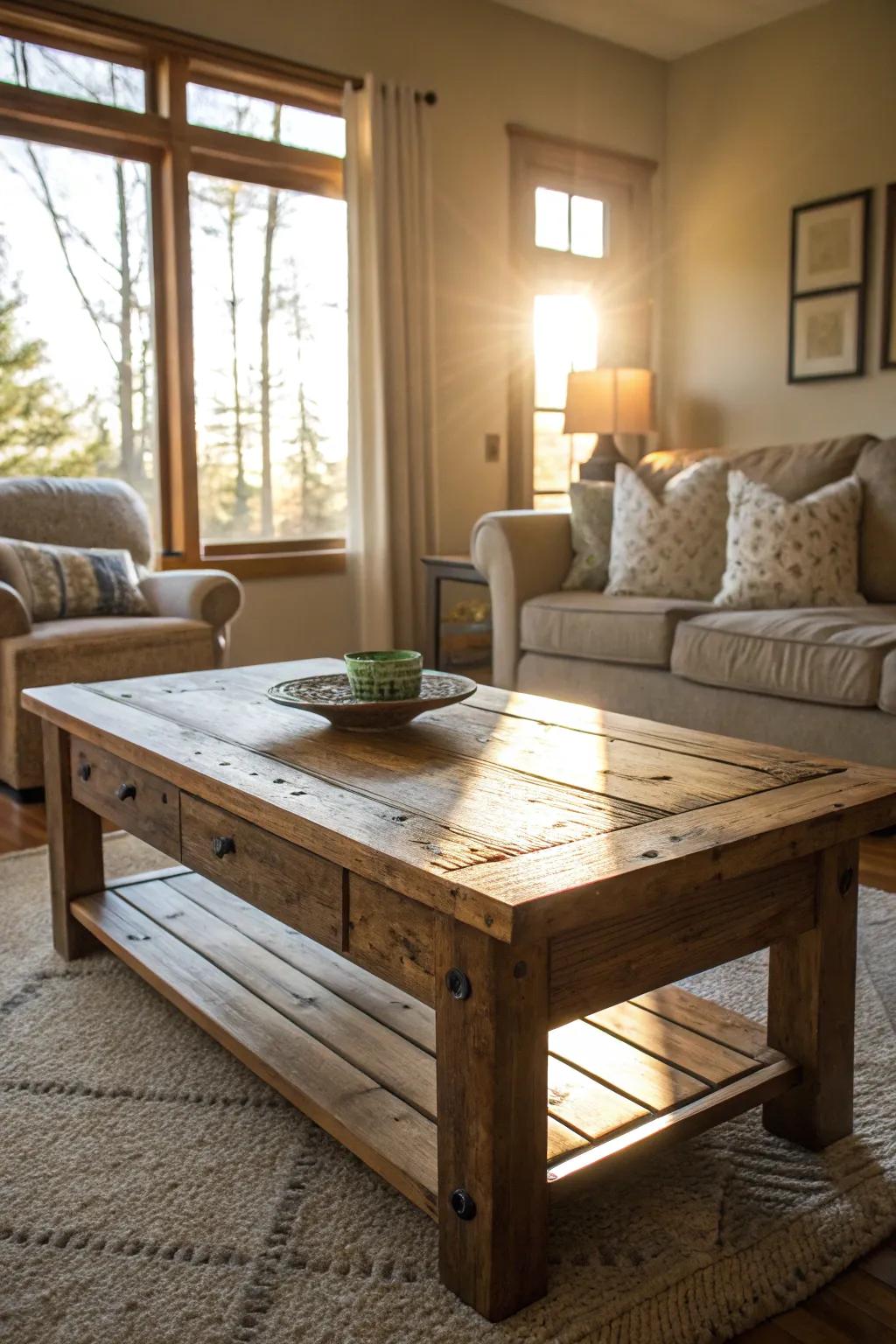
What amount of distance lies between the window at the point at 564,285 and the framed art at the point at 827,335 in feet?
2.78

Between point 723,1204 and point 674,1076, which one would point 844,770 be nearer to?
point 674,1076

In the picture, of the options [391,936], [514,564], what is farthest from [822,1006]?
[514,564]

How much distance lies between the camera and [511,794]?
1.44 meters

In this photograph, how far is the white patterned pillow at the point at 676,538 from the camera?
3617 mm

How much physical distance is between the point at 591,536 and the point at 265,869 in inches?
105

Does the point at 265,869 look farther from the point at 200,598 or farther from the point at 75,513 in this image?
the point at 75,513

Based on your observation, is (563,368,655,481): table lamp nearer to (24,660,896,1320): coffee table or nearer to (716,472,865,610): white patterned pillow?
(716,472,865,610): white patterned pillow

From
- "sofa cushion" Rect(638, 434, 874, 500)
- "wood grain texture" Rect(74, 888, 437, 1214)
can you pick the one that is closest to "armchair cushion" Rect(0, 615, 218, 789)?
"wood grain texture" Rect(74, 888, 437, 1214)

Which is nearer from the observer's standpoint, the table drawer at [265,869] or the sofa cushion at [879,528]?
the table drawer at [265,869]

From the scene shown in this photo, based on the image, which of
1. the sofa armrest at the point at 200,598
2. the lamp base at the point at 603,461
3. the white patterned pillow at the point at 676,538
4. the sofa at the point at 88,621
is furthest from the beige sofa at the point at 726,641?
the sofa at the point at 88,621

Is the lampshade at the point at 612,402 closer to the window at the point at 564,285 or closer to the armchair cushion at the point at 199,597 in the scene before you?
the window at the point at 564,285

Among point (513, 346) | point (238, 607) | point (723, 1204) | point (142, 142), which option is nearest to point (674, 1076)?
point (723, 1204)

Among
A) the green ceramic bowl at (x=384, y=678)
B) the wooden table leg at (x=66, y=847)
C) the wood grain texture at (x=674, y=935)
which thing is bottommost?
the wooden table leg at (x=66, y=847)

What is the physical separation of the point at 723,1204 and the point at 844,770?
562mm
